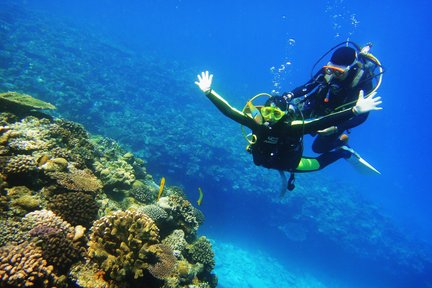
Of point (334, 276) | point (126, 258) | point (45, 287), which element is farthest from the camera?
point (334, 276)

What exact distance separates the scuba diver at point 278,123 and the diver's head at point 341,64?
3.97 feet

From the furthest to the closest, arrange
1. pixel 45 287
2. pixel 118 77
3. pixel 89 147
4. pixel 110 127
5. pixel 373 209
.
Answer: pixel 373 209, pixel 118 77, pixel 110 127, pixel 89 147, pixel 45 287

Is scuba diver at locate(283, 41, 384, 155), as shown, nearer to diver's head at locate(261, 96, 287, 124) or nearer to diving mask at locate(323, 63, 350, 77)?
diving mask at locate(323, 63, 350, 77)

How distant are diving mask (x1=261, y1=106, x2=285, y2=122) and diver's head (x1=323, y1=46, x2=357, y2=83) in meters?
2.25

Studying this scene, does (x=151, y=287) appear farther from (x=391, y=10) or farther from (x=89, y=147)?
(x=391, y=10)

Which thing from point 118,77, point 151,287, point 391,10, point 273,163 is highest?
point 391,10

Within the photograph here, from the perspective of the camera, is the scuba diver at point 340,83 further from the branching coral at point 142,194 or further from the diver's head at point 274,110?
the branching coral at point 142,194

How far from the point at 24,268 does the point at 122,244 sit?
130cm

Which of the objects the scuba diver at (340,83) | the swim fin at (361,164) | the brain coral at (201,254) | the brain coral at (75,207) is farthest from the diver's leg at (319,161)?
the brain coral at (75,207)

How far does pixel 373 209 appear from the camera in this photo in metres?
30.7

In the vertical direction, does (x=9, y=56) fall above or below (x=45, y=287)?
above

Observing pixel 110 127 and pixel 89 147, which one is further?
pixel 110 127

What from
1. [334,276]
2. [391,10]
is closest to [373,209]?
[334,276]

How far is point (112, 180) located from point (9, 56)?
2180 cm
